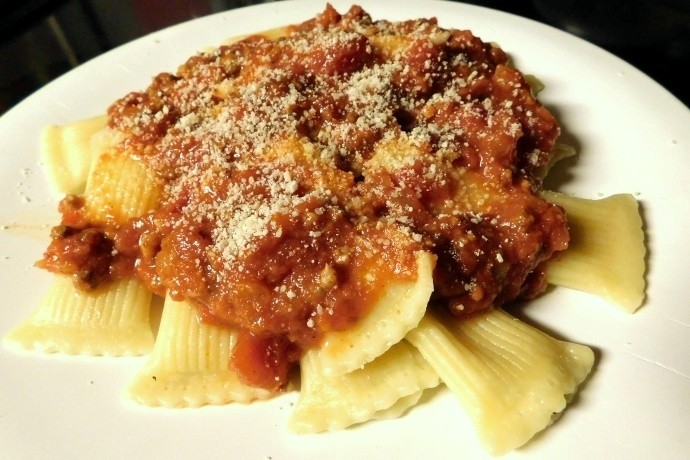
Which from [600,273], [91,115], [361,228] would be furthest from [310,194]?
[91,115]

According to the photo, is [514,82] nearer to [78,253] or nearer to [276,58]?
[276,58]

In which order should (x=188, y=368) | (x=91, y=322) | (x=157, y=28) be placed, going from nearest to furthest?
(x=188, y=368) → (x=91, y=322) → (x=157, y=28)

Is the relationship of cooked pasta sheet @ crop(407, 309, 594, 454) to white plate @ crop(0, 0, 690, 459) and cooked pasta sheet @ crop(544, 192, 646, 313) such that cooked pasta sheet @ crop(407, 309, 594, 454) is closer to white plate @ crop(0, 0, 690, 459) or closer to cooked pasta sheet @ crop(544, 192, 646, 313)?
white plate @ crop(0, 0, 690, 459)

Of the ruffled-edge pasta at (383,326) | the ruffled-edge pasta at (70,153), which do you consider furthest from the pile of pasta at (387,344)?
the ruffled-edge pasta at (70,153)

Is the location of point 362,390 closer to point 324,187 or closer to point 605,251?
point 324,187

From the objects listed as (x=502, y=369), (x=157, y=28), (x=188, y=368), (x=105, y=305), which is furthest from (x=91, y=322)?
(x=157, y=28)

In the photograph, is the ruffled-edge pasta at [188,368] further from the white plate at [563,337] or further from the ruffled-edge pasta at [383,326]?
the ruffled-edge pasta at [383,326]
